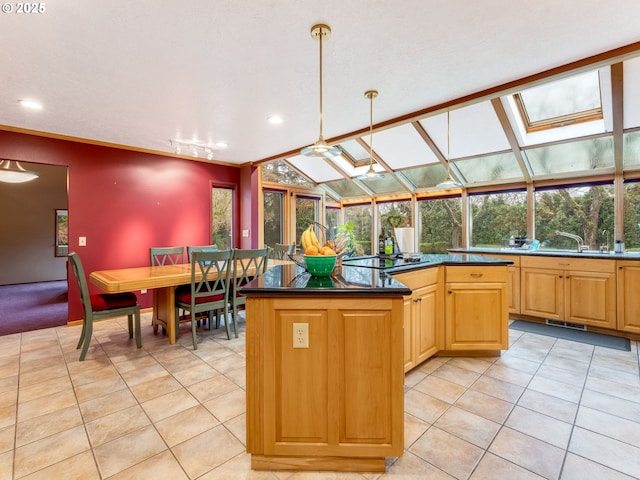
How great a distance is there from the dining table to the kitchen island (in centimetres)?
186

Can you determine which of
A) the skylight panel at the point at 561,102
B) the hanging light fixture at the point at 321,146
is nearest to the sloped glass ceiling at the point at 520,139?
the skylight panel at the point at 561,102

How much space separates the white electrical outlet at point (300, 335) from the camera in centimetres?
152

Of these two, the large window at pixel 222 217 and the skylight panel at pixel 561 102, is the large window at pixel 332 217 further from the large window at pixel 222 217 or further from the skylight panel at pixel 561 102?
the skylight panel at pixel 561 102

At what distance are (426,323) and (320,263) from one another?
1300 mm

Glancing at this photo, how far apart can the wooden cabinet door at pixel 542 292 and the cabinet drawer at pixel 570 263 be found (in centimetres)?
6

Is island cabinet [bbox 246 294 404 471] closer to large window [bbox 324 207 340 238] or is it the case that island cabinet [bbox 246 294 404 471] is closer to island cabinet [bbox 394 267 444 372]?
island cabinet [bbox 394 267 444 372]

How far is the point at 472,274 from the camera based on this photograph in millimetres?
2793

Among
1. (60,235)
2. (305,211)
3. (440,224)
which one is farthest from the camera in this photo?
(60,235)

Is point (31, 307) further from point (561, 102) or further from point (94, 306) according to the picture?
point (561, 102)

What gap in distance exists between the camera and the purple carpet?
405cm

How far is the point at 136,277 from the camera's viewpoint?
299 centimetres

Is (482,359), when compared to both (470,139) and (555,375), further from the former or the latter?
(470,139)

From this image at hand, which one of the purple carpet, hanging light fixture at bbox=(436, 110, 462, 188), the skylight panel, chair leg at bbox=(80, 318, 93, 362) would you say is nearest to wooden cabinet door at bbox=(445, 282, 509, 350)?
Result: hanging light fixture at bbox=(436, 110, 462, 188)

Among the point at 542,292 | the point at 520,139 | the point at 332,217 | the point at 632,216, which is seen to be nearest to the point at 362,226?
the point at 332,217
